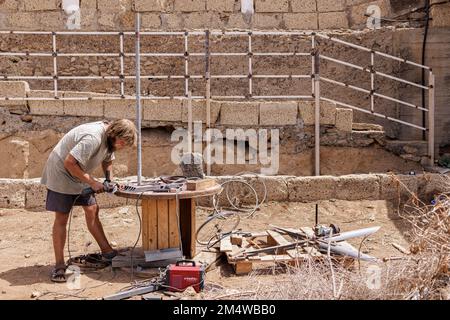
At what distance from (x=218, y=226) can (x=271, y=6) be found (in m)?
6.29

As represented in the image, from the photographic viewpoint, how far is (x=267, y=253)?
5.95 m

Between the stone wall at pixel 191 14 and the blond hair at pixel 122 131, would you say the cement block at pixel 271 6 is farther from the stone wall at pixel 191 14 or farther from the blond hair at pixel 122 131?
the blond hair at pixel 122 131

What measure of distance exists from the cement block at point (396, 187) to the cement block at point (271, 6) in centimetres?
518

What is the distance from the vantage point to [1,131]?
905 cm

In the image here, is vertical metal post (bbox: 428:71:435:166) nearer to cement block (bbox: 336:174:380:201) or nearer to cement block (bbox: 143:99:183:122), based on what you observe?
cement block (bbox: 336:174:380:201)

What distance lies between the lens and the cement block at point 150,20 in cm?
1185

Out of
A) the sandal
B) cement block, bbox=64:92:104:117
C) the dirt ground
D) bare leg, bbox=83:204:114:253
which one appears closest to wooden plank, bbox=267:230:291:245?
the dirt ground

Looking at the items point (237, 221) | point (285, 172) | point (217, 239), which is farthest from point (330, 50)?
point (217, 239)

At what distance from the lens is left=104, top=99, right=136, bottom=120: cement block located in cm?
885

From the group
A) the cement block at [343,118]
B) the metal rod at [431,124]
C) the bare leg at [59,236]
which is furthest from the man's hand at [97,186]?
the metal rod at [431,124]

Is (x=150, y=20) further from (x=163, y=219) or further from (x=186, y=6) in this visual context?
(x=163, y=219)

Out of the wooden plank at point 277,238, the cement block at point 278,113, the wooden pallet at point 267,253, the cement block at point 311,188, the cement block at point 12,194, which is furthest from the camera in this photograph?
the cement block at point 278,113

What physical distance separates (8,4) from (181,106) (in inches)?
211

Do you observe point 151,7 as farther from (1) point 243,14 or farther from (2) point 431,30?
(2) point 431,30
